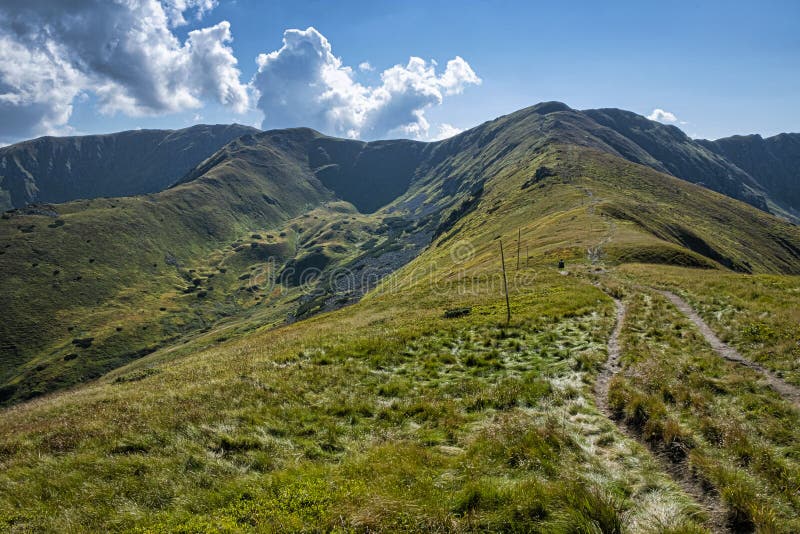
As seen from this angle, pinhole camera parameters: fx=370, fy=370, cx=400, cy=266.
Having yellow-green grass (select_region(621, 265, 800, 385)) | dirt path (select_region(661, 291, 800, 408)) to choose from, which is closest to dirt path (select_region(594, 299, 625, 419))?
dirt path (select_region(661, 291, 800, 408))

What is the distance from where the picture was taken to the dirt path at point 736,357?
450 inches

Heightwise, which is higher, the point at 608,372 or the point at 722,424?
the point at 722,424

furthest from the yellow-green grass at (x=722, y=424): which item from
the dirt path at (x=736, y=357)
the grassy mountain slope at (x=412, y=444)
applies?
the dirt path at (x=736, y=357)

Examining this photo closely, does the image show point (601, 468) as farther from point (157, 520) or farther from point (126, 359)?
point (126, 359)

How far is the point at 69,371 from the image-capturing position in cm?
16038

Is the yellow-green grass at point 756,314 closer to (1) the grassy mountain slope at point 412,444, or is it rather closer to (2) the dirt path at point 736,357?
(2) the dirt path at point 736,357

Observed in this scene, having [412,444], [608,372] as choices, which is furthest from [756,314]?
[412,444]

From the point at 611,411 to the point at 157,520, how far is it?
12096 millimetres

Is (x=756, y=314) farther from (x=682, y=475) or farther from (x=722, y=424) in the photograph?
(x=682, y=475)

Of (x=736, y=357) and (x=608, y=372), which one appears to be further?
(x=736, y=357)

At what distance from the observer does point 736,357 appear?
15398mm

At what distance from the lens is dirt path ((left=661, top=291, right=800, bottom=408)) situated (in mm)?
11436

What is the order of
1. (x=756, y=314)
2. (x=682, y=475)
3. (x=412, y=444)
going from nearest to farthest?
(x=682, y=475) → (x=412, y=444) → (x=756, y=314)

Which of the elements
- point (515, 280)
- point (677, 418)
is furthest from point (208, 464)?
point (515, 280)
